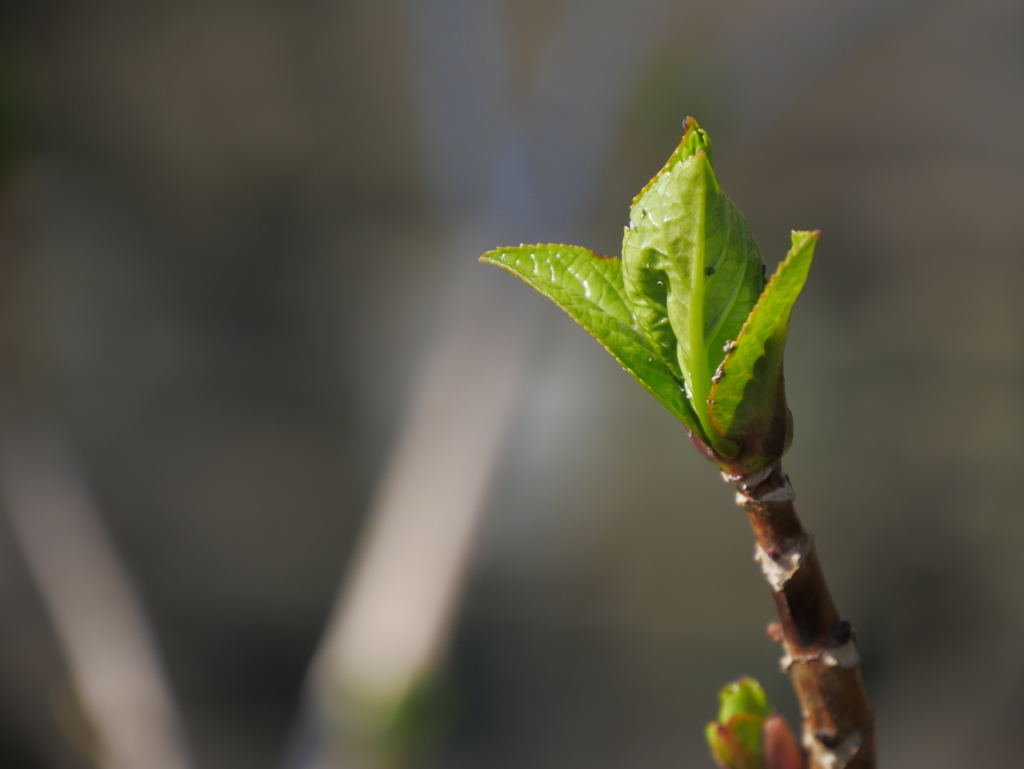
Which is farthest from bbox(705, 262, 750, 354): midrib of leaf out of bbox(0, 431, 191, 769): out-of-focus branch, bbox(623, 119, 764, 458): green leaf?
bbox(0, 431, 191, 769): out-of-focus branch

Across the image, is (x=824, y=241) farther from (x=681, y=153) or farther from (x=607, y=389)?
(x=681, y=153)

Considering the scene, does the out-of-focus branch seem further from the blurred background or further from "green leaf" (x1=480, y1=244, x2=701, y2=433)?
"green leaf" (x1=480, y1=244, x2=701, y2=433)

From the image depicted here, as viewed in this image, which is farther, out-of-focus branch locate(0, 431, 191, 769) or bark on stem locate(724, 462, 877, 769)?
out-of-focus branch locate(0, 431, 191, 769)

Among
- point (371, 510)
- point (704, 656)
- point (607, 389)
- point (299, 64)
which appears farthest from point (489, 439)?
point (299, 64)

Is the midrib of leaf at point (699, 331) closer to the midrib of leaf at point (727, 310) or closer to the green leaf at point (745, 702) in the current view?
the midrib of leaf at point (727, 310)

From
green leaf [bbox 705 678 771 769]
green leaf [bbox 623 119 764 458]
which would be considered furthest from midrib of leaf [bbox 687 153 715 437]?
green leaf [bbox 705 678 771 769]

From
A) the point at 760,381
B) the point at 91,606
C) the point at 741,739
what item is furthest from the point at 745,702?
the point at 91,606

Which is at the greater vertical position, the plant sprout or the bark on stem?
the plant sprout

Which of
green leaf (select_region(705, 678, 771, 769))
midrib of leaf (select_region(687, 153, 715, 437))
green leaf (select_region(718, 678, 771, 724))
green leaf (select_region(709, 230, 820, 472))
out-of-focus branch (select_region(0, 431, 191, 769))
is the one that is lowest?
green leaf (select_region(705, 678, 771, 769))
